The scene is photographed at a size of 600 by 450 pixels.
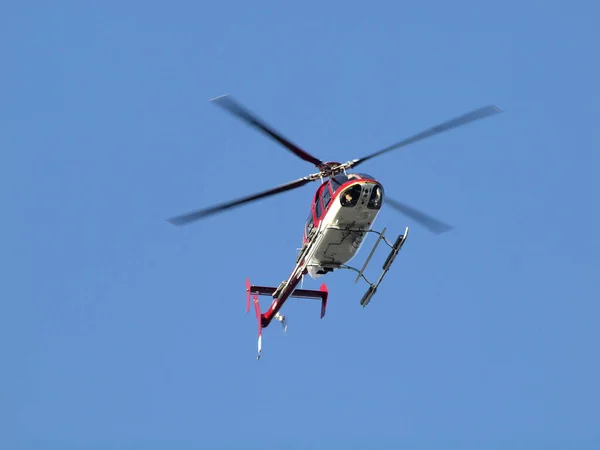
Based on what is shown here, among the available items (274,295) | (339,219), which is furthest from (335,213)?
(274,295)

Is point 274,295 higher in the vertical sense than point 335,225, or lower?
lower

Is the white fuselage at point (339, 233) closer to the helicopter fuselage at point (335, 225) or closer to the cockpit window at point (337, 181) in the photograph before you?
the helicopter fuselage at point (335, 225)

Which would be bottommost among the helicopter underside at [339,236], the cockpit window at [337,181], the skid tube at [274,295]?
the skid tube at [274,295]

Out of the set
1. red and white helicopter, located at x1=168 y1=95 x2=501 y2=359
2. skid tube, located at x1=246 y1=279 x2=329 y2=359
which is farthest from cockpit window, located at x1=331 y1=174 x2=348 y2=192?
skid tube, located at x1=246 y1=279 x2=329 y2=359

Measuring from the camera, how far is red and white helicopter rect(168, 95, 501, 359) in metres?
21.1

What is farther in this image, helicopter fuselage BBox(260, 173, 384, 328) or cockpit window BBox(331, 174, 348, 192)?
cockpit window BBox(331, 174, 348, 192)

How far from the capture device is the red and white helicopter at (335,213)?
2112cm

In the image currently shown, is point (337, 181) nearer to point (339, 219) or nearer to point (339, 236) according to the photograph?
point (339, 219)

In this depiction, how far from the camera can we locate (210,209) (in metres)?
21.6

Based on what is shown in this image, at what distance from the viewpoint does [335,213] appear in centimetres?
2178

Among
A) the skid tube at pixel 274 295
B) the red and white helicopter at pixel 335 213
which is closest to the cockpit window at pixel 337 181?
the red and white helicopter at pixel 335 213

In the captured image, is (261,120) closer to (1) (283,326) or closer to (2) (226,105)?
(2) (226,105)

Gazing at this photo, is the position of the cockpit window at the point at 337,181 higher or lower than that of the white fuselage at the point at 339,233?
higher

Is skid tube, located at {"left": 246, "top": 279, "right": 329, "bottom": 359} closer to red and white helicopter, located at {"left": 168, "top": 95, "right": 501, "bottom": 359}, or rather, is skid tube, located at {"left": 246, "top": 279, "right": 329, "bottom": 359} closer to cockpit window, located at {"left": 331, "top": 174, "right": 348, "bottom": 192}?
red and white helicopter, located at {"left": 168, "top": 95, "right": 501, "bottom": 359}
